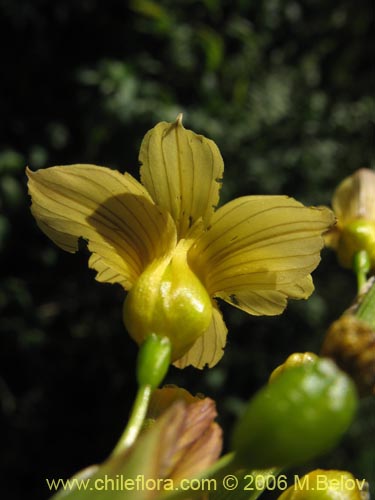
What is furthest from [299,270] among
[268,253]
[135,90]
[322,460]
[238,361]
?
[322,460]

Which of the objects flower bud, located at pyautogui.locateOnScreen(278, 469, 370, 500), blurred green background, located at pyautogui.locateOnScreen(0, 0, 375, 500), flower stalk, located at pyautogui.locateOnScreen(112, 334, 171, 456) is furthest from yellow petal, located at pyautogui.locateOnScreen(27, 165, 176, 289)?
blurred green background, located at pyautogui.locateOnScreen(0, 0, 375, 500)

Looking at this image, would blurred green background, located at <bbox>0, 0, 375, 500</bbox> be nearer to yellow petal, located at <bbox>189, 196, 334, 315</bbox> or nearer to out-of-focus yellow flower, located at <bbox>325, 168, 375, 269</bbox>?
out-of-focus yellow flower, located at <bbox>325, 168, 375, 269</bbox>

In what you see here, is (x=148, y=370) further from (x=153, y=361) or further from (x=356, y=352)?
(x=356, y=352)

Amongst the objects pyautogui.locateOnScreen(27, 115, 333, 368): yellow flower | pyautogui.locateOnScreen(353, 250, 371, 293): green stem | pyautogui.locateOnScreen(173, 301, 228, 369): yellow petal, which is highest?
pyautogui.locateOnScreen(27, 115, 333, 368): yellow flower

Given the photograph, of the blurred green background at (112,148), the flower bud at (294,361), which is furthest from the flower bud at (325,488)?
the blurred green background at (112,148)

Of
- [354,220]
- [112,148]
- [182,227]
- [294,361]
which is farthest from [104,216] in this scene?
[112,148]

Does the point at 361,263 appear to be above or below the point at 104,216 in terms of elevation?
below

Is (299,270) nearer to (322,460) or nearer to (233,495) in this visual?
(233,495)
